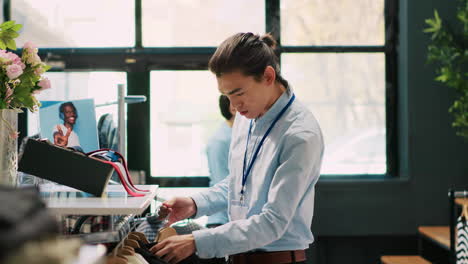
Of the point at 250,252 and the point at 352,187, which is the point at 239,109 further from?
the point at 352,187

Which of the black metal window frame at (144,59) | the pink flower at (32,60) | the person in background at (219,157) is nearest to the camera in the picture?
the pink flower at (32,60)

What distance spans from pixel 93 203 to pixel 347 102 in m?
3.45

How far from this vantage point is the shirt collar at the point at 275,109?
6.40ft

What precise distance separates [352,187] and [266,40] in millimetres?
2644

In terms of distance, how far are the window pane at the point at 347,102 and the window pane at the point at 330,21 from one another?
0.13 meters

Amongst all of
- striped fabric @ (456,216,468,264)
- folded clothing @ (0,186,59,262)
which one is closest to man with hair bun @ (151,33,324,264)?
folded clothing @ (0,186,59,262)

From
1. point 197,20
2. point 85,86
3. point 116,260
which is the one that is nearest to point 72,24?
point 85,86

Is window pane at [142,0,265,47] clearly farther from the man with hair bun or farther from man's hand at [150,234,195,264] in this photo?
man's hand at [150,234,195,264]

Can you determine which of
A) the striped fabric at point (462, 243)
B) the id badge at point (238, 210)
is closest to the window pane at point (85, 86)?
the striped fabric at point (462, 243)

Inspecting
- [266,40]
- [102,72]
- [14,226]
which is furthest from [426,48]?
[14,226]

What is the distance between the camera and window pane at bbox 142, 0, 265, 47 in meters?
4.57

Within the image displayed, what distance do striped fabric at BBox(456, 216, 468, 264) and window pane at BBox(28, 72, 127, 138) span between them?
8.49ft

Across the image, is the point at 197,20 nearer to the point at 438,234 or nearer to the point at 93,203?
the point at 438,234

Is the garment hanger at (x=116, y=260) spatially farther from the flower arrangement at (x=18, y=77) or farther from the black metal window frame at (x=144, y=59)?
the black metal window frame at (x=144, y=59)
